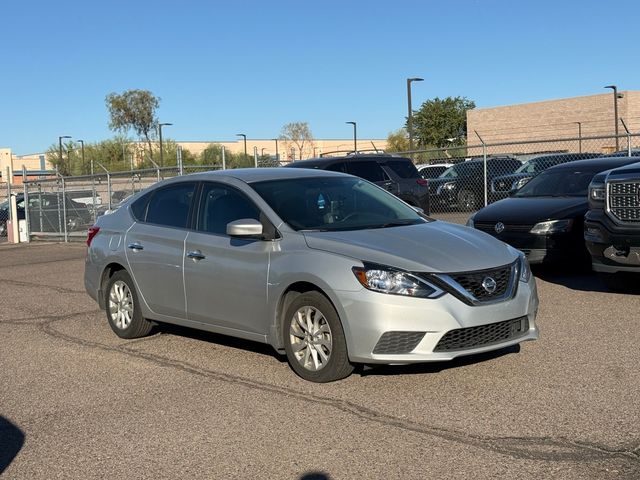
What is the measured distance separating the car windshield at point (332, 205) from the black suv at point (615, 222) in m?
2.98

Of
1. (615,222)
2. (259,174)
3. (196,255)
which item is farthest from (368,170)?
(196,255)

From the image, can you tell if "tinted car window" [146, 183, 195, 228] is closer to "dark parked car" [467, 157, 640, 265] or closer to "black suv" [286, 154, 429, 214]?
"dark parked car" [467, 157, 640, 265]

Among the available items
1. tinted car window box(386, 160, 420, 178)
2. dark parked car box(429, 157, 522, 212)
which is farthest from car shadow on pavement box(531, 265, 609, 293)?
dark parked car box(429, 157, 522, 212)

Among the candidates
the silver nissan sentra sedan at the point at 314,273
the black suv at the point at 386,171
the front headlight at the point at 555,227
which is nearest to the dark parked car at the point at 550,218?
the front headlight at the point at 555,227

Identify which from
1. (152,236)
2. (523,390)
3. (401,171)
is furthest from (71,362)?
(401,171)

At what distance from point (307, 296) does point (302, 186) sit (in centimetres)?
140

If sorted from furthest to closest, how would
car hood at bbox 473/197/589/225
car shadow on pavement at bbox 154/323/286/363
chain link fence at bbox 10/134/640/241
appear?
1. chain link fence at bbox 10/134/640/241
2. car hood at bbox 473/197/589/225
3. car shadow on pavement at bbox 154/323/286/363

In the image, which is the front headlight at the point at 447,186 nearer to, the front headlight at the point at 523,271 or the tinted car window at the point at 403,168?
the tinted car window at the point at 403,168

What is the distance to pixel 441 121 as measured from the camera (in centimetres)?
8106

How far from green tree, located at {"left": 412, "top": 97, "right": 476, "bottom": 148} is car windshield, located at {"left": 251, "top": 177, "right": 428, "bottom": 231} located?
73.5m

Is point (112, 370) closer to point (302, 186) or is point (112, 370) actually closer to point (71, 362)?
point (71, 362)

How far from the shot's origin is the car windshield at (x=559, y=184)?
39.9 feet

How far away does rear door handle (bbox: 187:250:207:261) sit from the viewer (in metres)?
7.31

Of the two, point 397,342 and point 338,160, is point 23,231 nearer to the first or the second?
point 338,160
